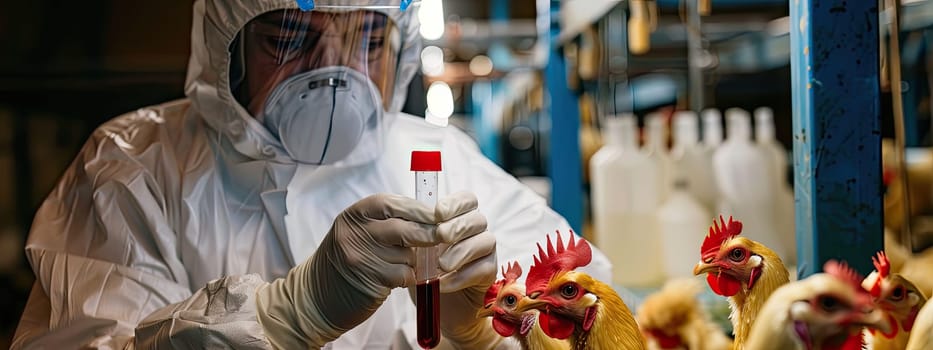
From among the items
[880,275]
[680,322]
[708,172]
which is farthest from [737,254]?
[708,172]

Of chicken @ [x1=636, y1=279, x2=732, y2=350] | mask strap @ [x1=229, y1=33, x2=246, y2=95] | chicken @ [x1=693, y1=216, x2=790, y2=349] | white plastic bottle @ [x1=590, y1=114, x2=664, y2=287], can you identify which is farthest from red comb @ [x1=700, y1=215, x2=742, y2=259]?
white plastic bottle @ [x1=590, y1=114, x2=664, y2=287]

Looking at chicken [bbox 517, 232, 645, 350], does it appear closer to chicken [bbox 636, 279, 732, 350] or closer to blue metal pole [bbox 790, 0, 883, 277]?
blue metal pole [bbox 790, 0, 883, 277]

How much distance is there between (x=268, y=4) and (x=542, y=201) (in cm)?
60

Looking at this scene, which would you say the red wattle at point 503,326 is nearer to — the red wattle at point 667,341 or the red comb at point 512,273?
the red comb at point 512,273

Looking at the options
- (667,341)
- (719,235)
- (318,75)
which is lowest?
(667,341)

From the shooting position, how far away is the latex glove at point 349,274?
108cm

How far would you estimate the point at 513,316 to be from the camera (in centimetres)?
108

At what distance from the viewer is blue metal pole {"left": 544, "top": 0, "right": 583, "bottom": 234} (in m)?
2.81

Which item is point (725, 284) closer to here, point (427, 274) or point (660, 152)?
point (427, 274)

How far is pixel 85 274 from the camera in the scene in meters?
1.40

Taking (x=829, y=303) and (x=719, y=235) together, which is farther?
(x=719, y=235)

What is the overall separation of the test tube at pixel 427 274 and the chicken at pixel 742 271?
0.32 m

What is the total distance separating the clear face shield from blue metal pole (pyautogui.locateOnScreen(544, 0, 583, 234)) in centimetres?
137

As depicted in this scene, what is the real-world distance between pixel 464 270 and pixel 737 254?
1.08 feet
